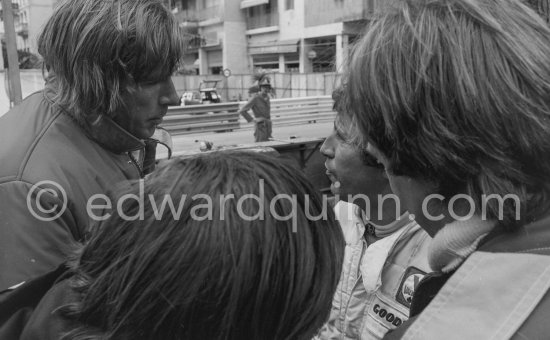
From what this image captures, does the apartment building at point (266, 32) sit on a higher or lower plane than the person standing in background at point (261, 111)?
higher

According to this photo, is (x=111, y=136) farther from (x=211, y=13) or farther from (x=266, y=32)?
(x=211, y=13)

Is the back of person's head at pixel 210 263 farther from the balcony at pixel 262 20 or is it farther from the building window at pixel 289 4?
the balcony at pixel 262 20

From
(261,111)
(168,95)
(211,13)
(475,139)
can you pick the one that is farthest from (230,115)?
(211,13)

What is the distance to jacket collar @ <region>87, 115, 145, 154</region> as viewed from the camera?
1.59 m

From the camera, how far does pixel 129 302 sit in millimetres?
889

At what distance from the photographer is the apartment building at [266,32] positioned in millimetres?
29469

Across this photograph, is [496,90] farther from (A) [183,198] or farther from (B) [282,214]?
(A) [183,198]

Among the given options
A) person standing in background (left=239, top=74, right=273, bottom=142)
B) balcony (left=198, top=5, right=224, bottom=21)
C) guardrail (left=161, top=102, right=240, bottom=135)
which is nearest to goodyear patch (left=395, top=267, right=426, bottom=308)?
person standing in background (left=239, top=74, right=273, bottom=142)

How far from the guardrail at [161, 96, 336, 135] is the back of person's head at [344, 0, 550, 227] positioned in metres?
Result: 11.5

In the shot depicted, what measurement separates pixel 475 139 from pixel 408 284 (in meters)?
0.92

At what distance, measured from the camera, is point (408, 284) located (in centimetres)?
178

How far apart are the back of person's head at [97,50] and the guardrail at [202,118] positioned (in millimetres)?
12674

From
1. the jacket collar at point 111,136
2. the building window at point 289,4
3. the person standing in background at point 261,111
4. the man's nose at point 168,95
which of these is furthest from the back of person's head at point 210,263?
the building window at point 289,4

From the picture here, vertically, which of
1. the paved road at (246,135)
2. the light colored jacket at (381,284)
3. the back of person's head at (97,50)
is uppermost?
the back of person's head at (97,50)
